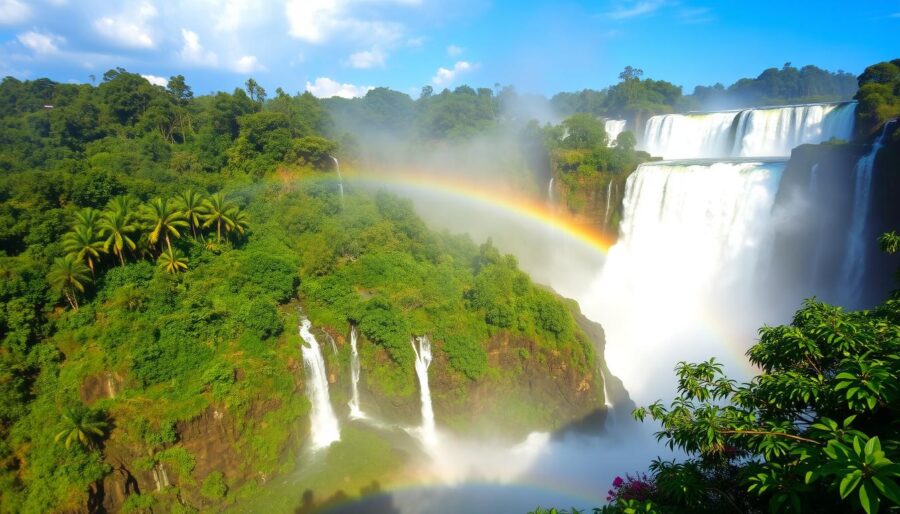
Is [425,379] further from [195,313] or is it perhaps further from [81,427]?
[81,427]

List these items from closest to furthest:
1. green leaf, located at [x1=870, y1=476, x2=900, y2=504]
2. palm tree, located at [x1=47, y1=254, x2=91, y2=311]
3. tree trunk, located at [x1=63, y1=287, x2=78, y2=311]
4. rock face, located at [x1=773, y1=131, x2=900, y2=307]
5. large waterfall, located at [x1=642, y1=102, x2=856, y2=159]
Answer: green leaf, located at [x1=870, y1=476, x2=900, y2=504] < palm tree, located at [x1=47, y1=254, x2=91, y2=311] < tree trunk, located at [x1=63, y1=287, x2=78, y2=311] < rock face, located at [x1=773, y1=131, x2=900, y2=307] < large waterfall, located at [x1=642, y1=102, x2=856, y2=159]

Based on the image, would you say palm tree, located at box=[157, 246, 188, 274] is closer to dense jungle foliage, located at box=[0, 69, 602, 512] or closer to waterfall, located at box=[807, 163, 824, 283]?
dense jungle foliage, located at box=[0, 69, 602, 512]

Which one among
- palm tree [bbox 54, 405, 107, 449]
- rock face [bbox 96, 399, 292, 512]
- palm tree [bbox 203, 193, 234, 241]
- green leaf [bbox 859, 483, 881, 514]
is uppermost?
green leaf [bbox 859, 483, 881, 514]

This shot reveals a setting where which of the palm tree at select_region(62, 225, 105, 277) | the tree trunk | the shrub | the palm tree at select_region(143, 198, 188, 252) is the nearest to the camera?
the shrub

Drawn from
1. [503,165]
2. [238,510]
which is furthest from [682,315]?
[238,510]

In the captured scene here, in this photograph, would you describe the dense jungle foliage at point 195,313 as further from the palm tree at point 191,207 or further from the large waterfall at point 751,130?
the large waterfall at point 751,130

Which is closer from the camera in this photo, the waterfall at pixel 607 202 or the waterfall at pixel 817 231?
the waterfall at pixel 817 231

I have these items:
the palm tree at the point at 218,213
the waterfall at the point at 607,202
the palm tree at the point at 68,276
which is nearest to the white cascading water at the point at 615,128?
the waterfall at the point at 607,202

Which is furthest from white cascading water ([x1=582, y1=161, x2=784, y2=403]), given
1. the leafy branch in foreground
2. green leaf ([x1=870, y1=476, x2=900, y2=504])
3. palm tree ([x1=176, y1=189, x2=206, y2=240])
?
palm tree ([x1=176, y1=189, x2=206, y2=240])
